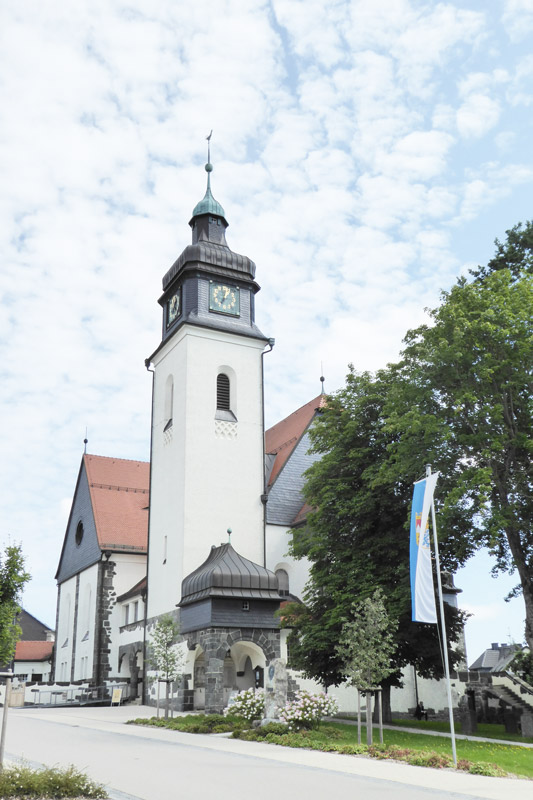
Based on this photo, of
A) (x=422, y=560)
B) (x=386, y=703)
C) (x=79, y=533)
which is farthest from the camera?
(x=79, y=533)

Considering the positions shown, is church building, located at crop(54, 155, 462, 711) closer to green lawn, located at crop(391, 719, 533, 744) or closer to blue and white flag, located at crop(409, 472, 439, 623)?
green lawn, located at crop(391, 719, 533, 744)

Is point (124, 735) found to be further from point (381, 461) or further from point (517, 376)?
point (517, 376)

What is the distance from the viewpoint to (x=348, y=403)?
1041 inches

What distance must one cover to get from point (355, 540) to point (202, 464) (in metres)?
9.61

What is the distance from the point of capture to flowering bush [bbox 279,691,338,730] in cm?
1817

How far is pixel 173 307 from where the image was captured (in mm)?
36906

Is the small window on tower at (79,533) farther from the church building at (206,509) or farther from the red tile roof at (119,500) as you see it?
the church building at (206,509)

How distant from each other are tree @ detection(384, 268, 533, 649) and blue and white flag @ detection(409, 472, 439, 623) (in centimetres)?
482

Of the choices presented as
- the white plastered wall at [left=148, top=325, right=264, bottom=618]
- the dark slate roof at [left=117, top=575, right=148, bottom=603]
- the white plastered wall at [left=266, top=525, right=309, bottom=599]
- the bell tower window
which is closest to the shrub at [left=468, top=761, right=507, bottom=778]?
the white plastered wall at [left=148, top=325, right=264, bottom=618]

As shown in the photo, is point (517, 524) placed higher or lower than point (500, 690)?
higher

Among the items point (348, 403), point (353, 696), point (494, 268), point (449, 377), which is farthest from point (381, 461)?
point (353, 696)

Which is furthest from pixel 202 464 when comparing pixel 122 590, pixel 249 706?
pixel 249 706

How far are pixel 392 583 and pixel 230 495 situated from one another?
10.9 metres

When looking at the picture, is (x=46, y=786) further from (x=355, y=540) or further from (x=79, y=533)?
(x=79, y=533)
